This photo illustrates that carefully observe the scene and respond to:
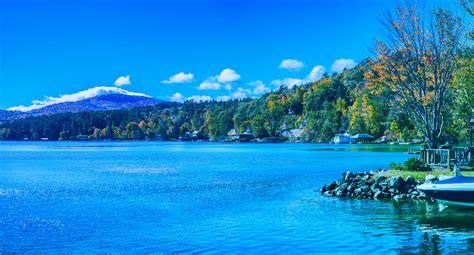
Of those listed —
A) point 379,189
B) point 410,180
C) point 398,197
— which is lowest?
point 398,197

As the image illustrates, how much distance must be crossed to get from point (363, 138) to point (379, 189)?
5726 inches

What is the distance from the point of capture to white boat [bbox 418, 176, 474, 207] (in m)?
22.4

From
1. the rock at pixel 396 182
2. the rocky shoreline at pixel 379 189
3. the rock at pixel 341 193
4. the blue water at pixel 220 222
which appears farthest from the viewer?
the rock at pixel 341 193

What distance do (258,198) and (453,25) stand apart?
17377 millimetres

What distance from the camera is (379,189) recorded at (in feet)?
90.6

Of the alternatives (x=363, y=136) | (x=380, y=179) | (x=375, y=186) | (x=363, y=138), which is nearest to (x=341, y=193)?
(x=375, y=186)

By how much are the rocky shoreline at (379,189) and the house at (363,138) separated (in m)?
141

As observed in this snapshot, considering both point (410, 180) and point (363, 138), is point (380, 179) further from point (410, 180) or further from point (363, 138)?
point (363, 138)

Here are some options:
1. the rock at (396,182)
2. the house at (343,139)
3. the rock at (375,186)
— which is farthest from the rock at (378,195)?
Result: the house at (343,139)

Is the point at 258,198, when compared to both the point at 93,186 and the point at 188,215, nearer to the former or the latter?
the point at 188,215

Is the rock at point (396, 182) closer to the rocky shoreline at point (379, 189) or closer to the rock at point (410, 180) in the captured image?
the rocky shoreline at point (379, 189)

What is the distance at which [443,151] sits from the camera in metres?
31.8

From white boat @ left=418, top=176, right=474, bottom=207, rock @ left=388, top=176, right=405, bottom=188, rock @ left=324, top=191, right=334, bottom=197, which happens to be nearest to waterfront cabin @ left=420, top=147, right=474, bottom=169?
rock @ left=388, top=176, right=405, bottom=188

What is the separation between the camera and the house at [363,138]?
549ft
